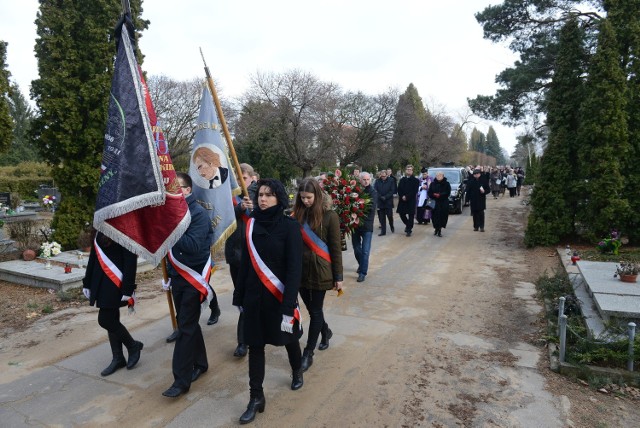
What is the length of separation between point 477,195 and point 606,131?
3922 mm

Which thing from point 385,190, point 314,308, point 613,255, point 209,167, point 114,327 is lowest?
point 613,255

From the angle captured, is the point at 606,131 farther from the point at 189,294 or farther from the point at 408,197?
the point at 189,294

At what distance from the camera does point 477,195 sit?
1262 centimetres

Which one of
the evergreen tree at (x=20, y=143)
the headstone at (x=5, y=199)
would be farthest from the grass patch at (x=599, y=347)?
the evergreen tree at (x=20, y=143)

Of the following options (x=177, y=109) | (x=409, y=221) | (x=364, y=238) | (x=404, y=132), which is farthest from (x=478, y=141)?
(x=364, y=238)

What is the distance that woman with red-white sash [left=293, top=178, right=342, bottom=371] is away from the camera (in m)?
4.18

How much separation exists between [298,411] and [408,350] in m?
1.66

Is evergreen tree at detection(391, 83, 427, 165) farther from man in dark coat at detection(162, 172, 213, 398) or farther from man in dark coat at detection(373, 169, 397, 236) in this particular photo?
man in dark coat at detection(162, 172, 213, 398)

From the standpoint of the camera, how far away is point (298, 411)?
3.56 metres

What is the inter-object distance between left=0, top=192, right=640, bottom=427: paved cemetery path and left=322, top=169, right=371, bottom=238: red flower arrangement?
48.1 inches

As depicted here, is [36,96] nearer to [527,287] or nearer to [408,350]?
[408,350]

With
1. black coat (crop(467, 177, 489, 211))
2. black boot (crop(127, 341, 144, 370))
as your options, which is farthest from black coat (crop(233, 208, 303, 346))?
black coat (crop(467, 177, 489, 211))

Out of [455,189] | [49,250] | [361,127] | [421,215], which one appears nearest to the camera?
[49,250]

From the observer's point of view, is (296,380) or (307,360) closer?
(296,380)
